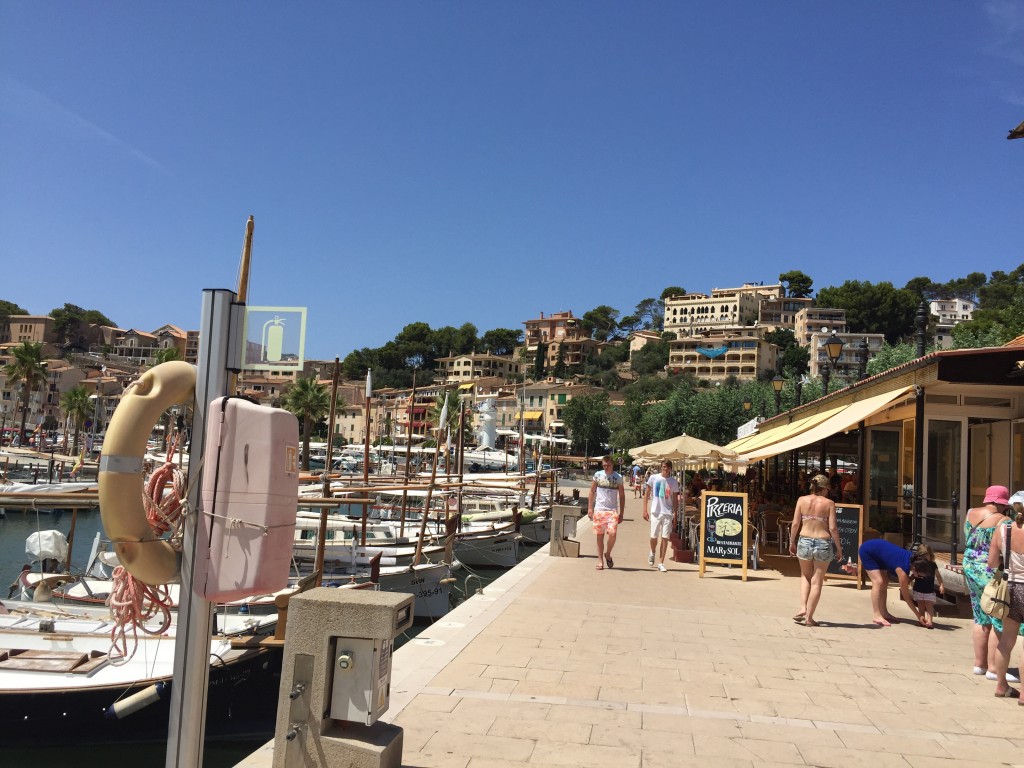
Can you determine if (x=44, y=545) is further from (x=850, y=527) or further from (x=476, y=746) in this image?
(x=850, y=527)

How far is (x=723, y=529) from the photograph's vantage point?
13.6 meters

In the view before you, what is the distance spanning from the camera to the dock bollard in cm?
416

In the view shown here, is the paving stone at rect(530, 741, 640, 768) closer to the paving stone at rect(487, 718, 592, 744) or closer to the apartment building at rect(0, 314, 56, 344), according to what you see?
the paving stone at rect(487, 718, 592, 744)

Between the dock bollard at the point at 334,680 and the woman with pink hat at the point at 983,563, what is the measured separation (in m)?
5.48

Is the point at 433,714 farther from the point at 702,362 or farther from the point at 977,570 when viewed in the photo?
the point at 702,362

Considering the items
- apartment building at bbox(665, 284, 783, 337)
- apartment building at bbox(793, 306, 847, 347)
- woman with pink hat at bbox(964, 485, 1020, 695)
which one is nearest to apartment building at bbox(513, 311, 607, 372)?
apartment building at bbox(665, 284, 783, 337)

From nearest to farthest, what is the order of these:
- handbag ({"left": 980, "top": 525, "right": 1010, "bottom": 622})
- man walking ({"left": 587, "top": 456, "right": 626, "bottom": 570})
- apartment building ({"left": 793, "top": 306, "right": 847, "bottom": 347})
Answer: handbag ({"left": 980, "top": 525, "right": 1010, "bottom": 622}) < man walking ({"left": 587, "top": 456, "right": 626, "bottom": 570}) < apartment building ({"left": 793, "top": 306, "right": 847, "bottom": 347})

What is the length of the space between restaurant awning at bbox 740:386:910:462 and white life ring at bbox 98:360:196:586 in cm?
1090

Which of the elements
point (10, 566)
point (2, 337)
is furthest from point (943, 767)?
point (2, 337)

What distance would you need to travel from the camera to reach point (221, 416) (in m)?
3.95

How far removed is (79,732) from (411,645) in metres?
4.81

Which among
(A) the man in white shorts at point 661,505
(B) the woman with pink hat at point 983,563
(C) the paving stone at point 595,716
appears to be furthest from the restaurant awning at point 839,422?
(C) the paving stone at point 595,716

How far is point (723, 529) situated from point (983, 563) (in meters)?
6.57

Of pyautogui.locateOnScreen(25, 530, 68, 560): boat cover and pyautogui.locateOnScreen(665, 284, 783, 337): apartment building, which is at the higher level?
pyautogui.locateOnScreen(665, 284, 783, 337): apartment building
